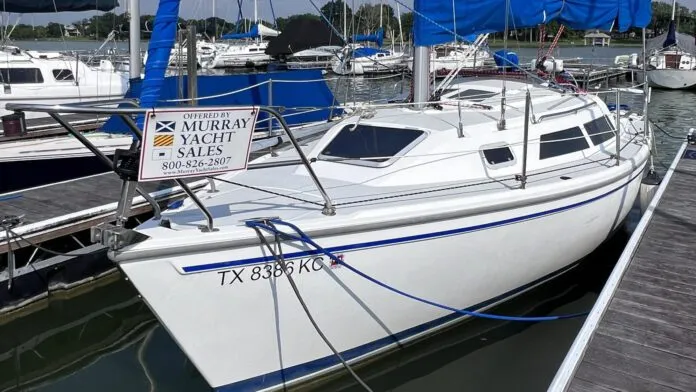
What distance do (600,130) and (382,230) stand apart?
13.9 feet

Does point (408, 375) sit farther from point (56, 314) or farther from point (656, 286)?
point (56, 314)

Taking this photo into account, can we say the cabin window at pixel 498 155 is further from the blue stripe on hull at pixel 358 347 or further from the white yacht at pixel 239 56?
the white yacht at pixel 239 56

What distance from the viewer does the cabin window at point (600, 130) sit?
26.3ft

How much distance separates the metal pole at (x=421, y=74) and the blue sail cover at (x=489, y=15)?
6.5 inches

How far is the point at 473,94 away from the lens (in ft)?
28.9

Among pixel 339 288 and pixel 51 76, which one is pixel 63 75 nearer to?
pixel 51 76

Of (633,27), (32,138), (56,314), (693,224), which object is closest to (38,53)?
(32,138)

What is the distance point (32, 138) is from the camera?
1082 cm

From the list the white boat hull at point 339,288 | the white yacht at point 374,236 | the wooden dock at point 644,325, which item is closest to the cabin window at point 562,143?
the white yacht at point 374,236

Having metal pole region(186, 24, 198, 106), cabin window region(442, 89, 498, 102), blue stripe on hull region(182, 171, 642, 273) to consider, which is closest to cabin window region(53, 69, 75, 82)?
metal pole region(186, 24, 198, 106)

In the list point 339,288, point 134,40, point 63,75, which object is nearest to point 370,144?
point 339,288

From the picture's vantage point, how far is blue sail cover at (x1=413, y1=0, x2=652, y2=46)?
7211mm

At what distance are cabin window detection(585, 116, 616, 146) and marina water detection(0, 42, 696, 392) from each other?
5.52 ft

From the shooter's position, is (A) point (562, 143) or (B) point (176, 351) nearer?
(B) point (176, 351)
